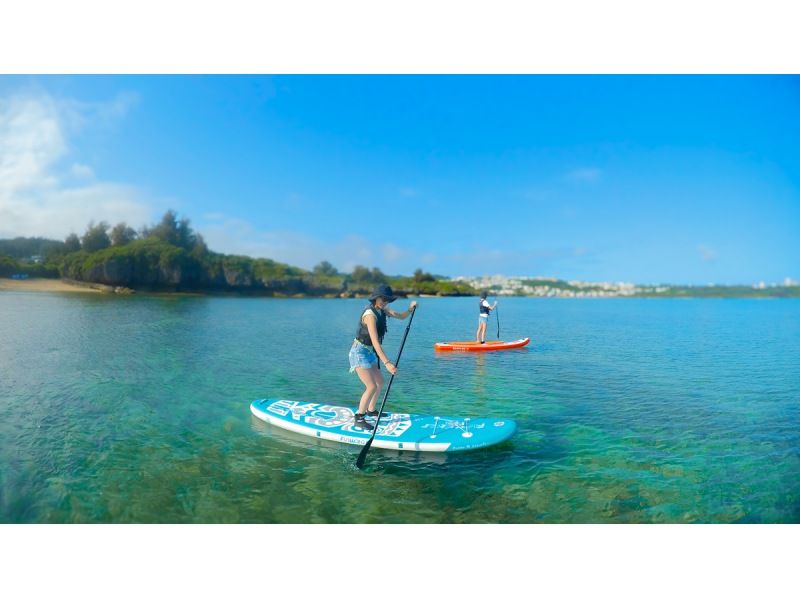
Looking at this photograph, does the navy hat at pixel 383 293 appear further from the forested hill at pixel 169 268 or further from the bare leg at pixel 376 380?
the forested hill at pixel 169 268

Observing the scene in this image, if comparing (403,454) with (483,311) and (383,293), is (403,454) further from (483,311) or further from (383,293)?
(483,311)

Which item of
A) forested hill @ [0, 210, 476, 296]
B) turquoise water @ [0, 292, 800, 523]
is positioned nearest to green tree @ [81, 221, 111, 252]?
forested hill @ [0, 210, 476, 296]

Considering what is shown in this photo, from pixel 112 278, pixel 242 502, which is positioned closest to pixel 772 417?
pixel 242 502

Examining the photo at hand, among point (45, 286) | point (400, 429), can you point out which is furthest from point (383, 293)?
point (45, 286)

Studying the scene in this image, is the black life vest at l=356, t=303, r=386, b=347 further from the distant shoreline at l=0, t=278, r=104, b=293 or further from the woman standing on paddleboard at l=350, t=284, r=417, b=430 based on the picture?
the distant shoreline at l=0, t=278, r=104, b=293

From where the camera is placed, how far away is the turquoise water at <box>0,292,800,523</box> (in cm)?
719

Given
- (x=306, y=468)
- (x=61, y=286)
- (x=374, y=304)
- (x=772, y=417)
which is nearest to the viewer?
(x=306, y=468)

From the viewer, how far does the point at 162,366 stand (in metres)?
19.8

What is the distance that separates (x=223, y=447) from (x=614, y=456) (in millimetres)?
8697

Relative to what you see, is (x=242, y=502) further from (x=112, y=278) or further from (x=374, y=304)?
(x=112, y=278)

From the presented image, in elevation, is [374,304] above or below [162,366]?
above

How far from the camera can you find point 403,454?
905 centimetres

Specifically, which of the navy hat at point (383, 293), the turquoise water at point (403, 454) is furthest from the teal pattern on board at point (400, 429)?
the navy hat at point (383, 293)
